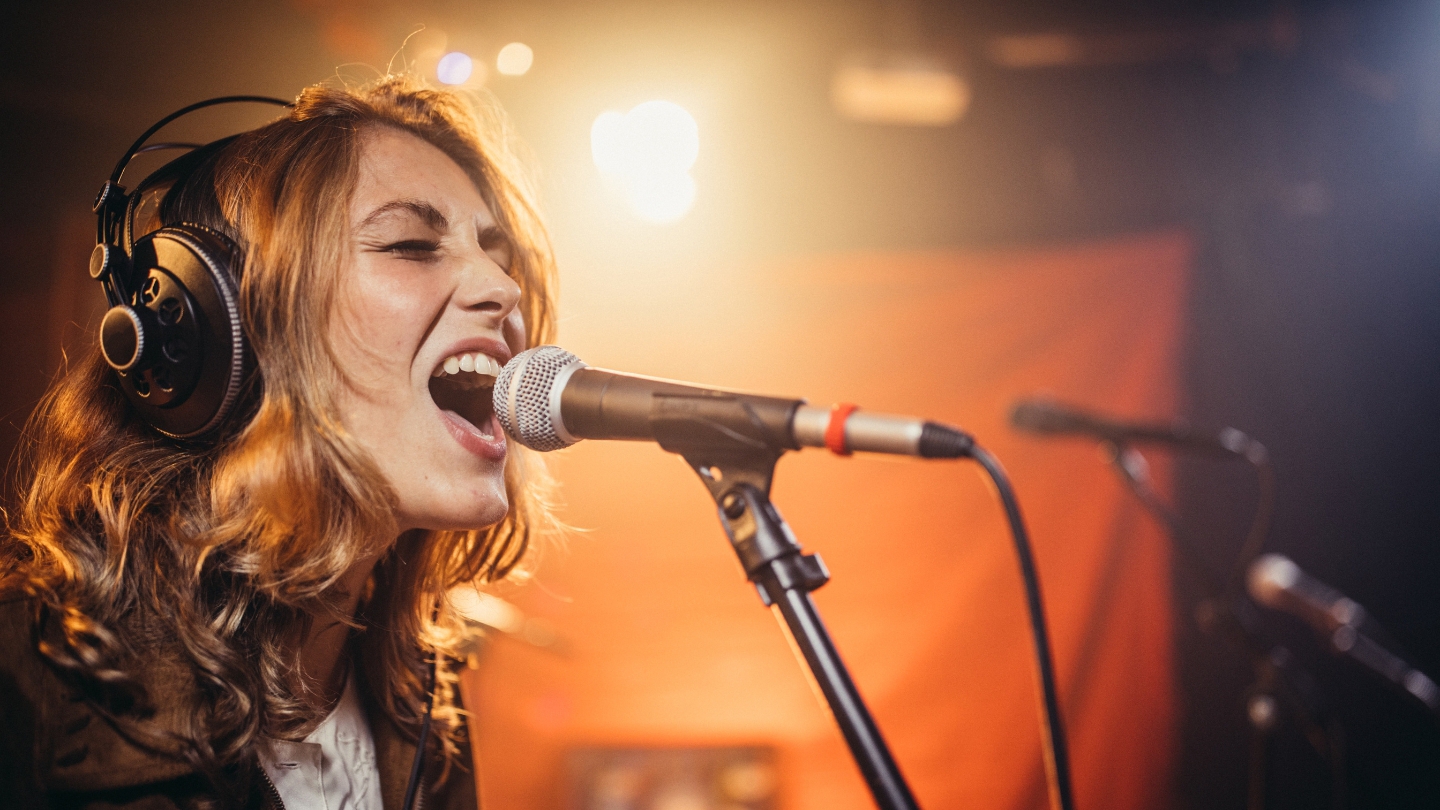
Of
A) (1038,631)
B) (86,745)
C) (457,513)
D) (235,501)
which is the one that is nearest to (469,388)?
(457,513)

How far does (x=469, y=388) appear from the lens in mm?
1586

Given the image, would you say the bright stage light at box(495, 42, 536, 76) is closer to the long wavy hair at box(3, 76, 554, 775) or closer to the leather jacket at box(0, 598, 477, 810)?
the long wavy hair at box(3, 76, 554, 775)

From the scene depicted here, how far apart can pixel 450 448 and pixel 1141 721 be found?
359 cm

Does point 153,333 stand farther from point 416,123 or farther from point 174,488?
point 416,123

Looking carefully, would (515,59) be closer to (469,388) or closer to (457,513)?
(469,388)

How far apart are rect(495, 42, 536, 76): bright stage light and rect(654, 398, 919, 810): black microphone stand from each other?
3182mm

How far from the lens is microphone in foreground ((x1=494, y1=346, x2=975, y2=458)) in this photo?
95 cm

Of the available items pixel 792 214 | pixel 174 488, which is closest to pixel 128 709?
pixel 174 488

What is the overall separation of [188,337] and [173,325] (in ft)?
0.10

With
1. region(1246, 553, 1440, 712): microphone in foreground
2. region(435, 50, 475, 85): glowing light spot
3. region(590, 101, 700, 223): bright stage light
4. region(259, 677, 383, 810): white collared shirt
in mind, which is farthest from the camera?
region(590, 101, 700, 223): bright stage light

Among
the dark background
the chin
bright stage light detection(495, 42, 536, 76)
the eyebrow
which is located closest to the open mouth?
the chin

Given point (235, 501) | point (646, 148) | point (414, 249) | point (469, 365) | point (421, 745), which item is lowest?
point (421, 745)

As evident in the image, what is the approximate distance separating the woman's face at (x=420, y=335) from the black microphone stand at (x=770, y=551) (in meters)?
0.51

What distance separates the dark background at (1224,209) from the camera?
12.0 feet
